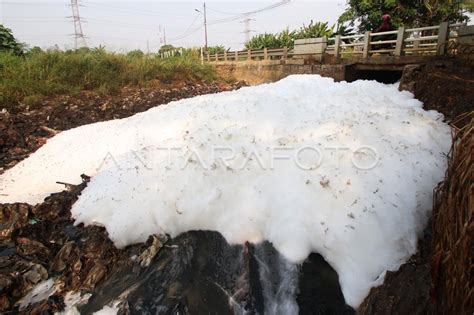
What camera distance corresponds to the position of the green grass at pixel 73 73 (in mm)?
9992

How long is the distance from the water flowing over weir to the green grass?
8.49m

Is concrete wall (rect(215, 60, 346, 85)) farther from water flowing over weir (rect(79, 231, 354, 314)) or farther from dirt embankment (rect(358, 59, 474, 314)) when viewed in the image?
water flowing over weir (rect(79, 231, 354, 314))

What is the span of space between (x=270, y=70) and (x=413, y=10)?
6.72 metres

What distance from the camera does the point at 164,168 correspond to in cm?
457

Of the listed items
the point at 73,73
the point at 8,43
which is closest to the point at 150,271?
the point at 73,73

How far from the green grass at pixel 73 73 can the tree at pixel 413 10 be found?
823 cm

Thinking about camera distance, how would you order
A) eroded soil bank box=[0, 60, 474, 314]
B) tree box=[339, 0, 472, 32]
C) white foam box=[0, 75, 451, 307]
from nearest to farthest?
eroded soil bank box=[0, 60, 474, 314] → white foam box=[0, 75, 451, 307] → tree box=[339, 0, 472, 32]

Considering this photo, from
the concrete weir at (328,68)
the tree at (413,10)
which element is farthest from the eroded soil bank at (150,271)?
the tree at (413,10)

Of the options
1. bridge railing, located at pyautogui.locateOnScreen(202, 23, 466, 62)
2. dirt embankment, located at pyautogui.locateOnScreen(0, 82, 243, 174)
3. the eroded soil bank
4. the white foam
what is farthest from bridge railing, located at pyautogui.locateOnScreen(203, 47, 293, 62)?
the eroded soil bank

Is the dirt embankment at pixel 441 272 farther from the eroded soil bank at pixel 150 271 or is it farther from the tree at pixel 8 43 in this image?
the tree at pixel 8 43

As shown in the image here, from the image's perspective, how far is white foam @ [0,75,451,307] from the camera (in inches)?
133

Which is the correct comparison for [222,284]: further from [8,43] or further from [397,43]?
[8,43]

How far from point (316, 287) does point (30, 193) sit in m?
5.08

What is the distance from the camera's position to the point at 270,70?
46.5ft
